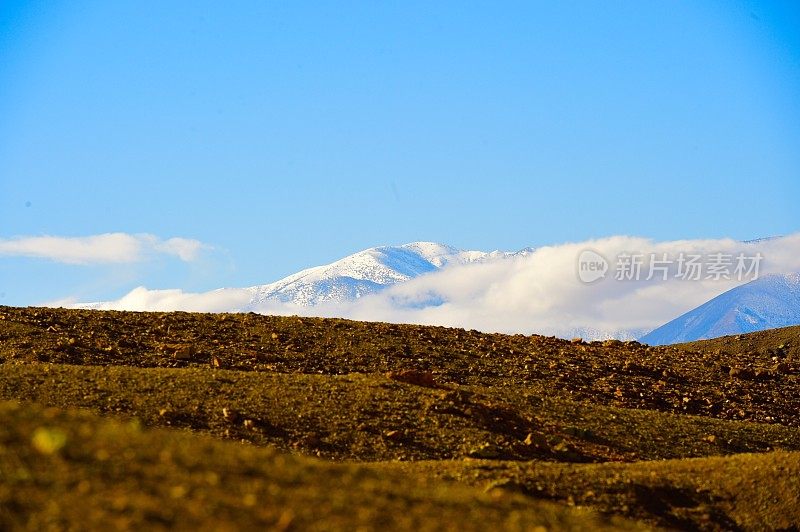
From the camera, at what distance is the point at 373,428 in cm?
3244

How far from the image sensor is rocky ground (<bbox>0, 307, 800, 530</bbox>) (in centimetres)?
1480

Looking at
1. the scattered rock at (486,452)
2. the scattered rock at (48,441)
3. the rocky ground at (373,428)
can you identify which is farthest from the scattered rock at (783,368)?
the scattered rock at (48,441)

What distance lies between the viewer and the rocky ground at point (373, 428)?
48.5 ft

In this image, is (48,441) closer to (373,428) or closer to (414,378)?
(373,428)

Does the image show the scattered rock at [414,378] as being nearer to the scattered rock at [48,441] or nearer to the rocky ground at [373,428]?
the rocky ground at [373,428]

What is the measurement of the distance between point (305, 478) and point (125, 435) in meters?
3.06

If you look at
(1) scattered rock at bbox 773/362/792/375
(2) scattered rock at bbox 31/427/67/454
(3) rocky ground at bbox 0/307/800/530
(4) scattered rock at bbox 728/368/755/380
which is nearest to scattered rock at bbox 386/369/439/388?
(3) rocky ground at bbox 0/307/800/530

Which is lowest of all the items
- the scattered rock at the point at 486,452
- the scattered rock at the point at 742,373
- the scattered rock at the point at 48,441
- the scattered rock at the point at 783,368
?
the scattered rock at the point at 486,452

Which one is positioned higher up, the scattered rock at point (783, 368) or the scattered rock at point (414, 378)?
the scattered rock at point (783, 368)

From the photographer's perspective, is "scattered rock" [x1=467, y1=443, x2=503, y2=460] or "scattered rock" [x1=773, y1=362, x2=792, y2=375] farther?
"scattered rock" [x1=773, y1=362, x2=792, y2=375]

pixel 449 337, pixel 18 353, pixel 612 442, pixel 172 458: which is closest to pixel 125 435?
pixel 172 458

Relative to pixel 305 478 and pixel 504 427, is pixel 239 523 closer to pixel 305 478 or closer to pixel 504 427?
pixel 305 478

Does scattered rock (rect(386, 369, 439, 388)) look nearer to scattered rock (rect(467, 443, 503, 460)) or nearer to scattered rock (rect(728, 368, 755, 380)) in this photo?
scattered rock (rect(467, 443, 503, 460))

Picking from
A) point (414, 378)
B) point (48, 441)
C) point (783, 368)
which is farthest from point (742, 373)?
point (48, 441)
